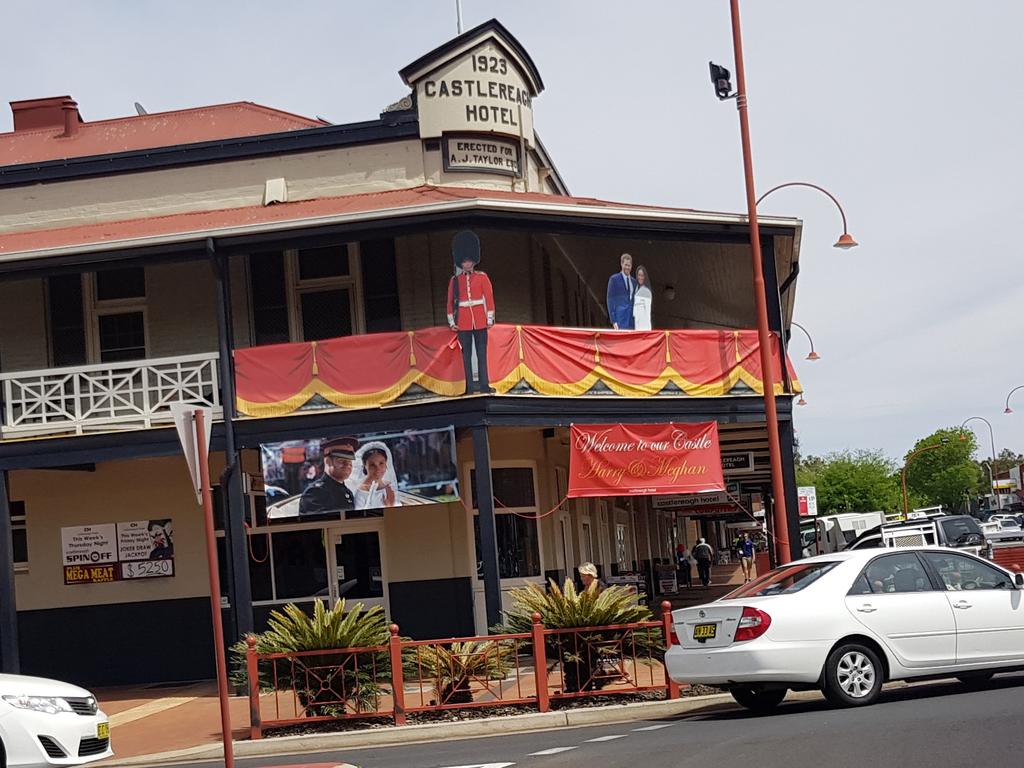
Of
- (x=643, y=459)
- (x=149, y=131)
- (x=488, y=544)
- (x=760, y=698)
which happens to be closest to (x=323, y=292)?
(x=488, y=544)

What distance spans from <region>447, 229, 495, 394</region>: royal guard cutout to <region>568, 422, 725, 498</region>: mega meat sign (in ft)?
5.41

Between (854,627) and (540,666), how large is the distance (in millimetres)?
3347

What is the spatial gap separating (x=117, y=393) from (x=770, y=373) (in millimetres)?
9294

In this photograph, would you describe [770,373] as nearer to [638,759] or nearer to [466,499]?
[466,499]

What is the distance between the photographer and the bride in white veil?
19.2m

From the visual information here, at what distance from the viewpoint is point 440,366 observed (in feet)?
63.0

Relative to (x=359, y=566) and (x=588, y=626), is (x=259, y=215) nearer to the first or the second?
(x=359, y=566)

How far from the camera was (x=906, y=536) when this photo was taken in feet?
101

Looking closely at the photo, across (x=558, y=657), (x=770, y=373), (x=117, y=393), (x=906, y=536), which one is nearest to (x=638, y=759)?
(x=558, y=657)

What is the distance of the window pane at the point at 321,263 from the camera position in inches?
860

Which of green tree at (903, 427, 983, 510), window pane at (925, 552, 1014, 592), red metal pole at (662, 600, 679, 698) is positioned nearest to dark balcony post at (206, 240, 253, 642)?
red metal pole at (662, 600, 679, 698)

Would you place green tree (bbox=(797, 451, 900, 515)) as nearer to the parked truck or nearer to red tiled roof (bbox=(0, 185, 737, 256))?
the parked truck

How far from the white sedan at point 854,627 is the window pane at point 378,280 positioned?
9885 millimetres

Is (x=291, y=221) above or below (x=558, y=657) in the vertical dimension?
above
